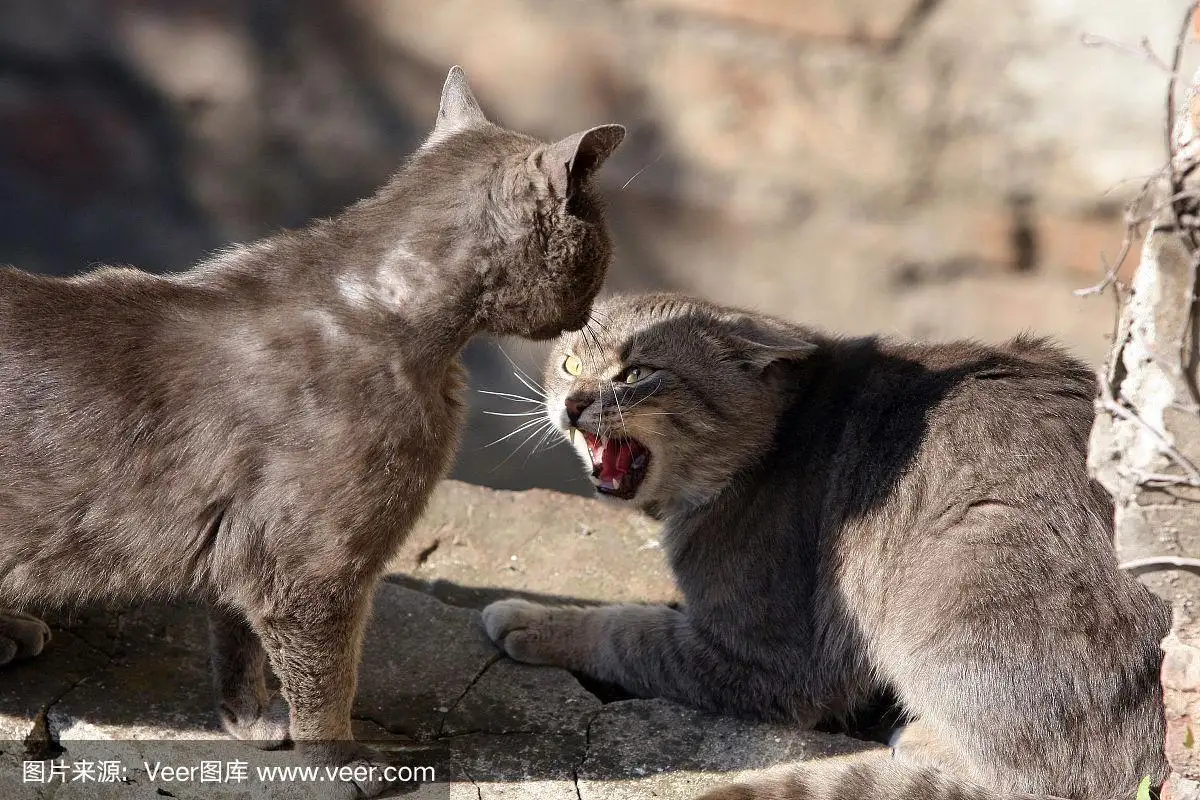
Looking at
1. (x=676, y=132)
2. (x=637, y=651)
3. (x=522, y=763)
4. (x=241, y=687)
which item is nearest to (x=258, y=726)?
(x=241, y=687)

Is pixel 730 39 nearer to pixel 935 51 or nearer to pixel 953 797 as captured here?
pixel 935 51

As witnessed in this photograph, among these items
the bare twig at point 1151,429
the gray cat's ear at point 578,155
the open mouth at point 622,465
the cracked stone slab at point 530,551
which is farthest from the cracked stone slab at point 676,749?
the gray cat's ear at point 578,155

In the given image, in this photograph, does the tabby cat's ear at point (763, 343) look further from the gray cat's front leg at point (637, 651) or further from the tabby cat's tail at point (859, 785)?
the tabby cat's tail at point (859, 785)

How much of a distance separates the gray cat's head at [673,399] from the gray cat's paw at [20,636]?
1405 mm

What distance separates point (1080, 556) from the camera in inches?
114

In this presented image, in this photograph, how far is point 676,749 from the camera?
3217 millimetres

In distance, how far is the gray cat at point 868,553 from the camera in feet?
9.39

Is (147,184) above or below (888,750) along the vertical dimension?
above

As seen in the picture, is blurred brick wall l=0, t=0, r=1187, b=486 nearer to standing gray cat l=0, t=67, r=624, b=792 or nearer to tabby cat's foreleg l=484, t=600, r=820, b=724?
tabby cat's foreleg l=484, t=600, r=820, b=724

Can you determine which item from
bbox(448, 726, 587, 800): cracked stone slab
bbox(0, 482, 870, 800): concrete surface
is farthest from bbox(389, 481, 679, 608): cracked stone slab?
bbox(448, 726, 587, 800): cracked stone slab

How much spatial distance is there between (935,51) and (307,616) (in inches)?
139

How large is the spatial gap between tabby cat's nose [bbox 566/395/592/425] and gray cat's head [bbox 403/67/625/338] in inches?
17.2

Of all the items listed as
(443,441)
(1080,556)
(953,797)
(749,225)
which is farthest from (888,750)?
(749,225)

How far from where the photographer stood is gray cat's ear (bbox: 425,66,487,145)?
3068mm
